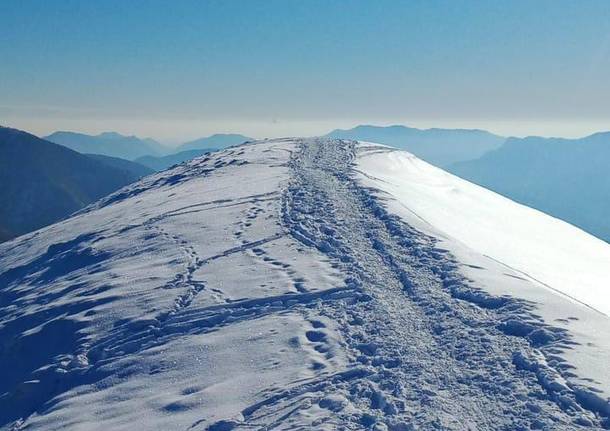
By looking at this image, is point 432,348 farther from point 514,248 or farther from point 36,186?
point 36,186

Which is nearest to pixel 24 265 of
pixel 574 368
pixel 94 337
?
pixel 94 337

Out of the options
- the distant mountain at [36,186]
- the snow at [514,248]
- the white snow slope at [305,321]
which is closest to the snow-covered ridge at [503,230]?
the snow at [514,248]

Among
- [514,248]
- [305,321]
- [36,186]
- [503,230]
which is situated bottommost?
[36,186]

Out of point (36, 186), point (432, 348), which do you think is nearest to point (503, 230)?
point (432, 348)

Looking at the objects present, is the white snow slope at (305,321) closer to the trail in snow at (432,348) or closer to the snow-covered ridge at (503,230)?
the trail in snow at (432,348)

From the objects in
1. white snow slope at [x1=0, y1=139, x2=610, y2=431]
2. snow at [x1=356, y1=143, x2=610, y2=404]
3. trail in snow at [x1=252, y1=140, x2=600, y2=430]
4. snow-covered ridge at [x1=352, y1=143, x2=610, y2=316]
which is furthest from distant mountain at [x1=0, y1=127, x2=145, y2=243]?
trail in snow at [x1=252, y1=140, x2=600, y2=430]

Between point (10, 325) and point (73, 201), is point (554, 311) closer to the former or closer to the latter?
point (10, 325)

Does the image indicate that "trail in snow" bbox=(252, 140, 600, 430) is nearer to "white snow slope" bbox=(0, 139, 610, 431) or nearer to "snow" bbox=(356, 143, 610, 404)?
"white snow slope" bbox=(0, 139, 610, 431)
